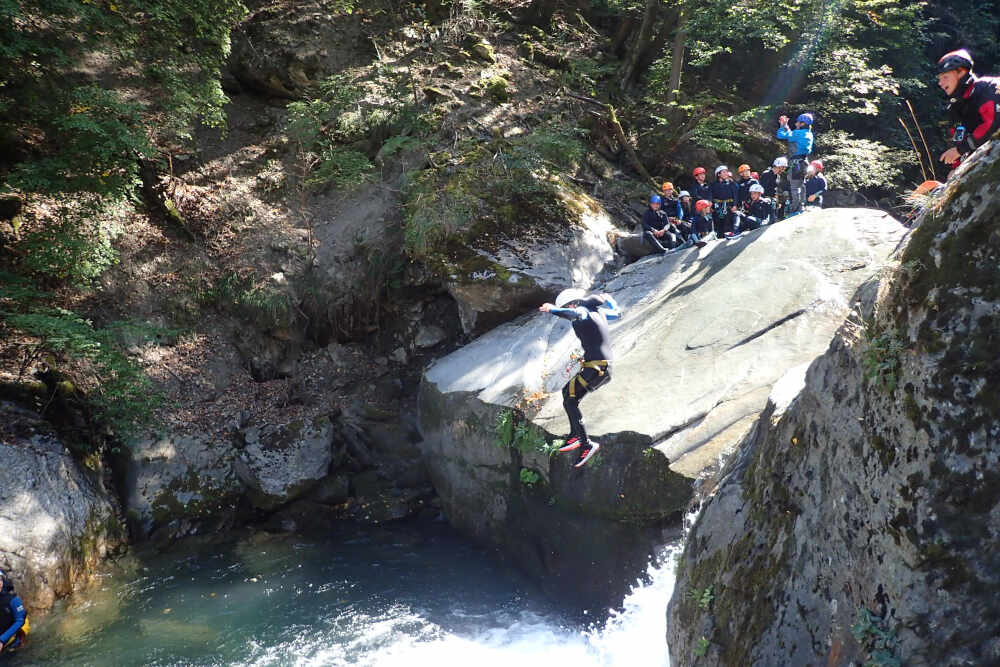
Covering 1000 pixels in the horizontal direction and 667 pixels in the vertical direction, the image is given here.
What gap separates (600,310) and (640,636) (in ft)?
13.3

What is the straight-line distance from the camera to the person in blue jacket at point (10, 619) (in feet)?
24.5

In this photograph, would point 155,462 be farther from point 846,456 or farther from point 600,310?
point 846,456

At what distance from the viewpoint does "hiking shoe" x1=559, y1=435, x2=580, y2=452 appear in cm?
803

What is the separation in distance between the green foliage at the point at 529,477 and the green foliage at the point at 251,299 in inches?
285

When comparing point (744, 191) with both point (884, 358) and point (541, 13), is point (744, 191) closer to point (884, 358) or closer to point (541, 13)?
point (884, 358)

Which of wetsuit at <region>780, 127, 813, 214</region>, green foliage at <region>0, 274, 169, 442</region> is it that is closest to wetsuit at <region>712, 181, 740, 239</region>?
wetsuit at <region>780, 127, 813, 214</region>

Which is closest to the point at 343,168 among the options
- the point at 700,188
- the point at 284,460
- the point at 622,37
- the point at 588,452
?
the point at 284,460

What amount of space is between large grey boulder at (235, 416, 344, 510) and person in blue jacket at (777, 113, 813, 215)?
34.4 feet

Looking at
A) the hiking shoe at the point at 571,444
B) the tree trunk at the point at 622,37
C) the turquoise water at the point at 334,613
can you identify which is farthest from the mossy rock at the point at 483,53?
the turquoise water at the point at 334,613

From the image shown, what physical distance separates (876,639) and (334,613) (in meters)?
7.65

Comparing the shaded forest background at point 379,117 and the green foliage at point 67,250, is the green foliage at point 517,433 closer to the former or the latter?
the shaded forest background at point 379,117

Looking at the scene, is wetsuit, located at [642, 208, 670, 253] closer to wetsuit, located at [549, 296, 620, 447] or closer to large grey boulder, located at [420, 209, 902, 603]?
large grey boulder, located at [420, 209, 902, 603]

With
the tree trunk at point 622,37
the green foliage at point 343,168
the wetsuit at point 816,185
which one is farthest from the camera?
the tree trunk at point 622,37

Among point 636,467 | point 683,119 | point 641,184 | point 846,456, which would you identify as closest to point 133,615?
point 636,467
